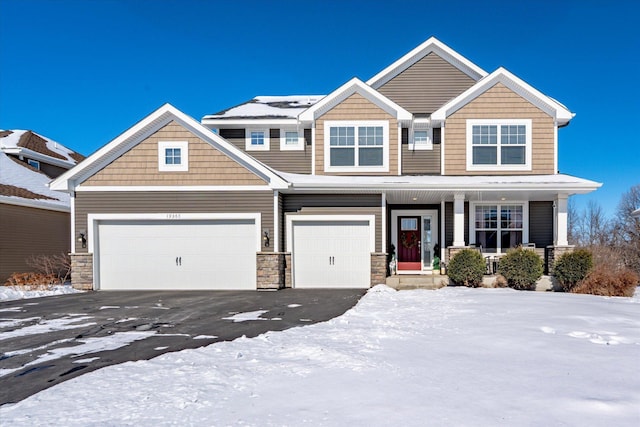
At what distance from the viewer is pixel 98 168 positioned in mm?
11891

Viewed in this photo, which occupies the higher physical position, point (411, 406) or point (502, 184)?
point (502, 184)

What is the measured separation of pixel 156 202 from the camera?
11938 mm

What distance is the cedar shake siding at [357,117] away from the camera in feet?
42.8

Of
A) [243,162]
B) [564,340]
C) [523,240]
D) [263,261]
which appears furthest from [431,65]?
[564,340]

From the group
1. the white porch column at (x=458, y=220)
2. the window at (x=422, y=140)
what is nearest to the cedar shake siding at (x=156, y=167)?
the window at (x=422, y=140)

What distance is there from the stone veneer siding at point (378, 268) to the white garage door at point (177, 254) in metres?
3.77

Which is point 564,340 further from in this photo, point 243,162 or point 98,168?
point 98,168

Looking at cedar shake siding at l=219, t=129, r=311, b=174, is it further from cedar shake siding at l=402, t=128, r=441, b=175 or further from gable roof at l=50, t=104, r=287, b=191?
cedar shake siding at l=402, t=128, r=441, b=175

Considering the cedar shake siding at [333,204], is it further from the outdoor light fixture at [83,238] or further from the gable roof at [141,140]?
the outdoor light fixture at [83,238]

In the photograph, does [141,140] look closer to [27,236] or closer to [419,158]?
[27,236]

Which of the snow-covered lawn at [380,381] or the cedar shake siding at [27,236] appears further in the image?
the cedar shake siding at [27,236]

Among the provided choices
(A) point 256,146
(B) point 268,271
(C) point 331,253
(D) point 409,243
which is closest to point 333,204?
(C) point 331,253

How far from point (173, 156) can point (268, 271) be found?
474cm

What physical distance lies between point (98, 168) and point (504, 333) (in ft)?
39.5
